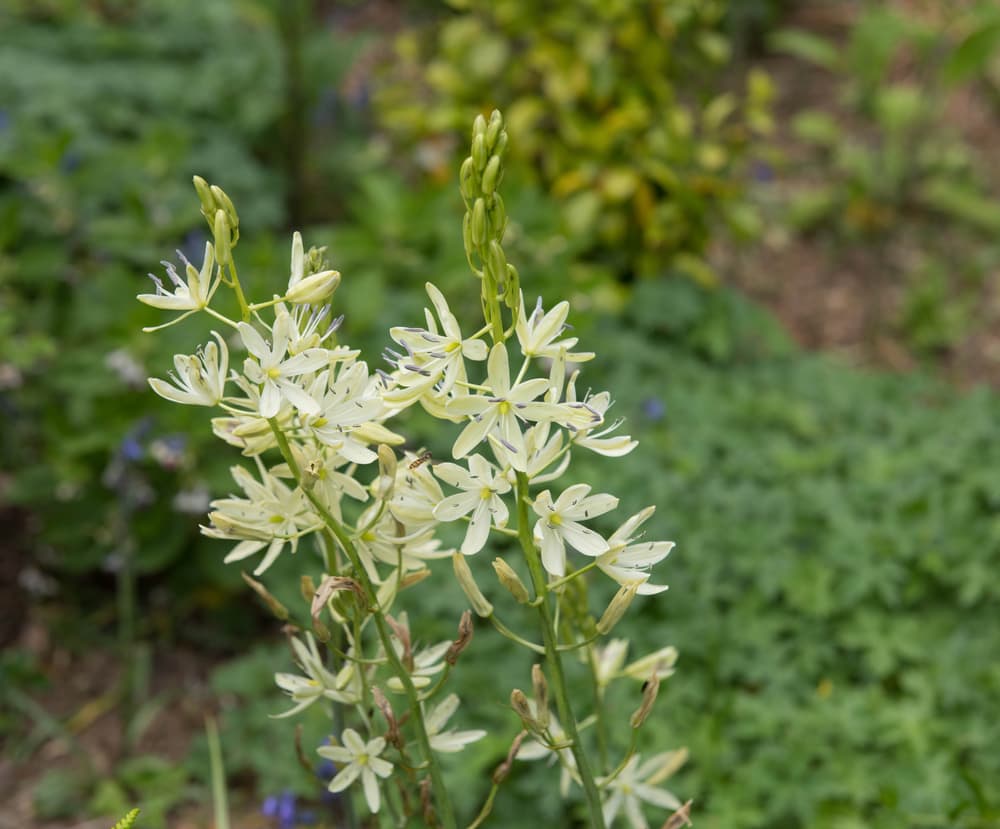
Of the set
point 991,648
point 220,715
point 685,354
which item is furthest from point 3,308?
point 991,648

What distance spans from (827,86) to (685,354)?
10.3ft

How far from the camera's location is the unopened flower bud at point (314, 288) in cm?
132

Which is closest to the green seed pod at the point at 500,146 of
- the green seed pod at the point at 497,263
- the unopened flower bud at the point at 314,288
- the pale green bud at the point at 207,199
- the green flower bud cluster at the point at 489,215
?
the green flower bud cluster at the point at 489,215

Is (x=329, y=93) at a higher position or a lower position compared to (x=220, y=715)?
higher

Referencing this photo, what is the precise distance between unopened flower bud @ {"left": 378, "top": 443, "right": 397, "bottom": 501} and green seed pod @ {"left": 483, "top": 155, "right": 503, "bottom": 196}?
343 mm

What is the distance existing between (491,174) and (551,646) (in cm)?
62

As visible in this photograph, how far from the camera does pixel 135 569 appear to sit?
315 cm

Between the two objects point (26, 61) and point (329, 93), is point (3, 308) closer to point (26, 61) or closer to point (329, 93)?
point (26, 61)

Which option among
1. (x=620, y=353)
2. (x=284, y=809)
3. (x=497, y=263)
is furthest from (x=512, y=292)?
(x=620, y=353)

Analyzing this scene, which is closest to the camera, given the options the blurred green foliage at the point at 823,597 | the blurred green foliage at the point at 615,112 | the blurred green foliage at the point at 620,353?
the blurred green foliage at the point at 823,597

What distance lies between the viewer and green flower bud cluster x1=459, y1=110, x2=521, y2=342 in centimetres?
132

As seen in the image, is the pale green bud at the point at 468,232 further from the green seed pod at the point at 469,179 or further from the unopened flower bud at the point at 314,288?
the unopened flower bud at the point at 314,288

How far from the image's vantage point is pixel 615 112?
4.39 metres

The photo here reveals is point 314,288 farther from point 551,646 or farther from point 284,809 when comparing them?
point 284,809
